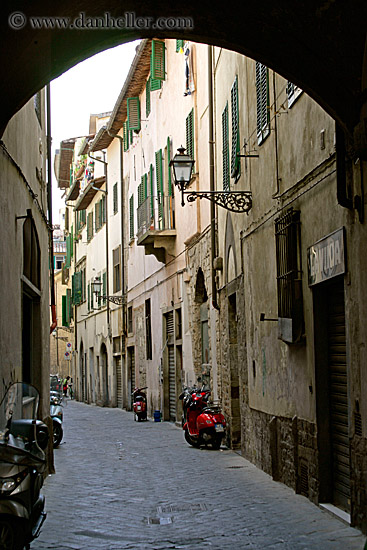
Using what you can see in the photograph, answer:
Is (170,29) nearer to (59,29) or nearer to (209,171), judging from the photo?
(59,29)

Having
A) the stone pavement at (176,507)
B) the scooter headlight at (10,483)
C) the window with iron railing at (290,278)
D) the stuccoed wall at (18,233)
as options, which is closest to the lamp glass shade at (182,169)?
the stuccoed wall at (18,233)

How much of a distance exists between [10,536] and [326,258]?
3.87 m

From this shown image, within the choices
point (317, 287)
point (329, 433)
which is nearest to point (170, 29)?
point (317, 287)

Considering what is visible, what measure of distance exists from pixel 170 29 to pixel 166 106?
15.5 m

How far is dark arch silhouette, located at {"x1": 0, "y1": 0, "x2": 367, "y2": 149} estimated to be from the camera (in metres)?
7.27

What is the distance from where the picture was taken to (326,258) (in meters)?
8.16

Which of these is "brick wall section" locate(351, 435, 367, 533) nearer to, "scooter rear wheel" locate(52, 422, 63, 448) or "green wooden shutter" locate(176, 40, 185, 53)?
"scooter rear wheel" locate(52, 422, 63, 448)

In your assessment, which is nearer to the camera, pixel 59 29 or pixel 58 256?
pixel 59 29

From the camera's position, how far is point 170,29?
7.74m

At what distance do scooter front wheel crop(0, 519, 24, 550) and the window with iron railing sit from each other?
4291 mm

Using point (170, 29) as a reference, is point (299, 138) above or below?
below

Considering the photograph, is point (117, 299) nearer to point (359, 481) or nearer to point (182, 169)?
point (182, 169)

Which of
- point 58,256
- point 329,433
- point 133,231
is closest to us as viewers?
point 329,433

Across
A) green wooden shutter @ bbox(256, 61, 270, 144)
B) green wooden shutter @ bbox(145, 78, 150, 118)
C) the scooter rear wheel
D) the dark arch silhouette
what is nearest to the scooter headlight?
the dark arch silhouette
